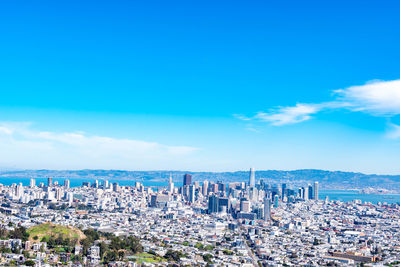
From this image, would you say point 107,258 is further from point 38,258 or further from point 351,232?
point 351,232

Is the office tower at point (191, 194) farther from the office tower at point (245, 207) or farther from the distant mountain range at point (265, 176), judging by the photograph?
the distant mountain range at point (265, 176)

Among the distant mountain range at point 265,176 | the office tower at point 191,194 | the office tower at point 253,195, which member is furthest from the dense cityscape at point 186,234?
the distant mountain range at point 265,176

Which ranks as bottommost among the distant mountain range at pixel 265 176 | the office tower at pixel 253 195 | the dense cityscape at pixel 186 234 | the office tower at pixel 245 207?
the dense cityscape at pixel 186 234

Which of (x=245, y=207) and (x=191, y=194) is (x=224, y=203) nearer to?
(x=245, y=207)

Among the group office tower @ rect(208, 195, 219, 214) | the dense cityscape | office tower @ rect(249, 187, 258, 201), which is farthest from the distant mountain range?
office tower @ rect(208, 195, 219, 214)

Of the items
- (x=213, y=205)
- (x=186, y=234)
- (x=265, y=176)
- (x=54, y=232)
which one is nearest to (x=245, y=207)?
(x=213, y=205)

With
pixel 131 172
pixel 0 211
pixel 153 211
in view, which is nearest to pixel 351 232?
pixel 153 211
